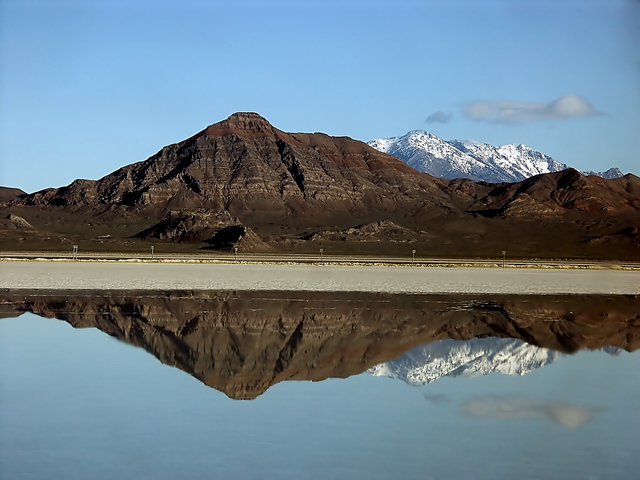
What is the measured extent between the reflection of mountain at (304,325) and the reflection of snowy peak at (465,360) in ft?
1.70

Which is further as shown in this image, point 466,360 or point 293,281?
point 293,281

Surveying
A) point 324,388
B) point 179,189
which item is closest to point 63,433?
point 324,388

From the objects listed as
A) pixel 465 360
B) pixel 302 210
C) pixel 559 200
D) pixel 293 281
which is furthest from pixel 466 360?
pixel 559 200

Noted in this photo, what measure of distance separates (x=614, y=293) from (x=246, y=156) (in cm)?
15867

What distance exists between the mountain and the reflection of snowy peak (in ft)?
293

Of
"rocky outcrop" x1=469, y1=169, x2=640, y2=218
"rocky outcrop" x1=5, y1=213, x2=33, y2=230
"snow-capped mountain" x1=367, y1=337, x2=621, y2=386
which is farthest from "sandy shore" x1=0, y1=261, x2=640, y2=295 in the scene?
"rocky outcrop" x1=469, y1=169, x2=640, y2=218

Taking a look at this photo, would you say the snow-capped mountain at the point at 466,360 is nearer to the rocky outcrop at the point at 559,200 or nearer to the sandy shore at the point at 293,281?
the sandy shore at the point at 293,281

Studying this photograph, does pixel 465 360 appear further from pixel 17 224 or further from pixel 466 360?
pixel 17 224

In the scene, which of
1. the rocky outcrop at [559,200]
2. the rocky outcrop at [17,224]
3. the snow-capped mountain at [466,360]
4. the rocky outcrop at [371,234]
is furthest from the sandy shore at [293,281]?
the rocky outcrop at [559,200]

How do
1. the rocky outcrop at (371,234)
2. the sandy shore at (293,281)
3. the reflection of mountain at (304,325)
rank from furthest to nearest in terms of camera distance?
1. the rocky outcrop at (371,234)
2. the sandy shore at (293,281)
3. the reflection of mountain at (304,325)

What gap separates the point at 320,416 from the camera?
37.7 ft

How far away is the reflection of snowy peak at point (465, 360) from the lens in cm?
1528

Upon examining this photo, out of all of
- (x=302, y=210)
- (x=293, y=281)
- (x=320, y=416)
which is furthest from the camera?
(x=302, y=210)

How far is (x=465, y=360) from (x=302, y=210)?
518 ft
